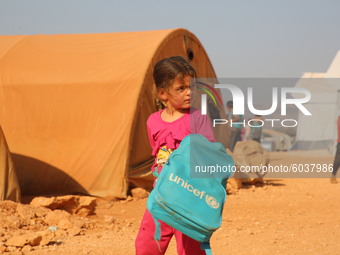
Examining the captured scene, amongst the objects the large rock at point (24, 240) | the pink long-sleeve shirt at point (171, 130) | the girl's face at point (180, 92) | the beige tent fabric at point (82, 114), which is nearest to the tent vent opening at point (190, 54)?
the beige tent fabric at point (82, 114)

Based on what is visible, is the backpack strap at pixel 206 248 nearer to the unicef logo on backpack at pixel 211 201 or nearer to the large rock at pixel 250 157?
the unicef logo on backpack at pixel 211 201

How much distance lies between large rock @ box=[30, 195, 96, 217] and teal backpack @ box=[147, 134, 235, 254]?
4.36 m

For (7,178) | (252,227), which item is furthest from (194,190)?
(7,178)

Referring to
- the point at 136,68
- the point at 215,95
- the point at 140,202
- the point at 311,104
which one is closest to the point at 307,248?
the point at 215,95

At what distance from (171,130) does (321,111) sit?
18553 millimetres

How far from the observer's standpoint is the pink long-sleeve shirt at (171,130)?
3.52 meters

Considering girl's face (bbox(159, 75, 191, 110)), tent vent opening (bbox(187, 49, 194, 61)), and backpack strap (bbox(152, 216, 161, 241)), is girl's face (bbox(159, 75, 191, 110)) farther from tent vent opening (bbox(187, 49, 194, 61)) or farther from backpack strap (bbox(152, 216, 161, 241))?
tent vent opening (bbox(187, 49, 194, 61))

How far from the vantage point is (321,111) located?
70.2ft

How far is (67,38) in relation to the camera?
440 inches

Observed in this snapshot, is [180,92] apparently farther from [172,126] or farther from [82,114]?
[82,114]

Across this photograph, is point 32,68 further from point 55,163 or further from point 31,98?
point 55,163

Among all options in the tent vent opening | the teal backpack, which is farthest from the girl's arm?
the tent vent opening

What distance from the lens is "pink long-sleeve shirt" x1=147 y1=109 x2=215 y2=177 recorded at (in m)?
3.52

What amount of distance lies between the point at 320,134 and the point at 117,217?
15554mm
